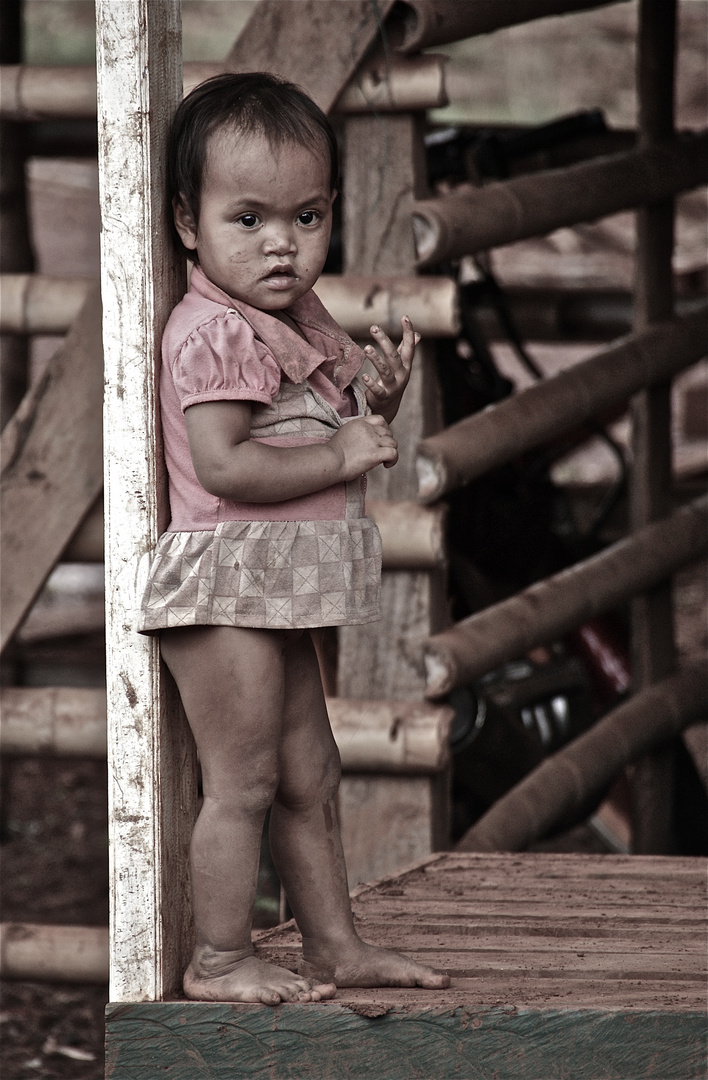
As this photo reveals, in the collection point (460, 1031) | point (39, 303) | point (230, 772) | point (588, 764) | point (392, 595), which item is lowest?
point (588, 764)

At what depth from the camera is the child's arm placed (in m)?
1.95

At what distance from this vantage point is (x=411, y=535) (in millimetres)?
3217

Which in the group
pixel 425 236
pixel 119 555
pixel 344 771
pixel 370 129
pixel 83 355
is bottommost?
pixel 344 771

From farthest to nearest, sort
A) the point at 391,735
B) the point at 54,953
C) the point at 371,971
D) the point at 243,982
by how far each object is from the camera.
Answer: the point at 54,953, the point at 391,735, the point at 371,971, the point at 243,982

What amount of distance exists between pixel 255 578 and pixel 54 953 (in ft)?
6.58

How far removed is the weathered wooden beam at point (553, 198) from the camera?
10.5ft

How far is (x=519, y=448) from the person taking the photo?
11.9 ft

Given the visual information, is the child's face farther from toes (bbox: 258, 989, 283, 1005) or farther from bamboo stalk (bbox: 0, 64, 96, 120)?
bamboo stalk (bbox: 0, 64, 96, 120)

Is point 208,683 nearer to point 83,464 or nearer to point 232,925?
point 232,925

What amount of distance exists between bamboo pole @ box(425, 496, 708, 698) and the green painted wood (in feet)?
4.21

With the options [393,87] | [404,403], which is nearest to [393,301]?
[404,403]

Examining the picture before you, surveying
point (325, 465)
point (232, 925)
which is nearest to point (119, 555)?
point (325, 465)

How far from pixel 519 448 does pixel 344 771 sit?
0.97 m

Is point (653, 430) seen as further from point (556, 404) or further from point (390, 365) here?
point (390, 365)
